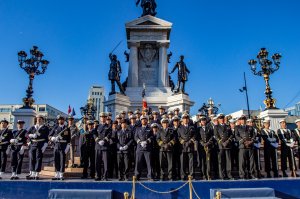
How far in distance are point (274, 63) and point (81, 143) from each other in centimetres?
1714

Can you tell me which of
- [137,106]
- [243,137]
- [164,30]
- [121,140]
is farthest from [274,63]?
[121,140]

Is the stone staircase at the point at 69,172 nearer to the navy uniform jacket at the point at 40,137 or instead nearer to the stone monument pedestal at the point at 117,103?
the navy uniform jacket at the point at 40,137

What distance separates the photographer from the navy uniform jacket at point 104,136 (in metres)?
8.42

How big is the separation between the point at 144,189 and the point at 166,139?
1.84 metres

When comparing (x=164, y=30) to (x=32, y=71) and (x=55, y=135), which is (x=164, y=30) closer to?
(x=32, y=71)

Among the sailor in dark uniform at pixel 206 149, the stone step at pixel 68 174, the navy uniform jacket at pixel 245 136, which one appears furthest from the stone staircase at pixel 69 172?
the navy uniform jacket at pixel 245 136

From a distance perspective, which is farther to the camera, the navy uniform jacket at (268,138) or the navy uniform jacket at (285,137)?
the navy uniform jacket at (285,137)

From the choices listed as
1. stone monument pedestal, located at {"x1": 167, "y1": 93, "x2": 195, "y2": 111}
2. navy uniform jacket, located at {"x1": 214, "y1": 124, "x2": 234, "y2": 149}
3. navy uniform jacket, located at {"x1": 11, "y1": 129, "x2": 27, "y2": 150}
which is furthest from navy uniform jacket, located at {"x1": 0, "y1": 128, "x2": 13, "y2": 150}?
stone monument pedestal, located at {"x1": 167, "y1": 93, "x2": 195, "y2": 111}

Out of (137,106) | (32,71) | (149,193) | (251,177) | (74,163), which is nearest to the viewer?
(149,193)

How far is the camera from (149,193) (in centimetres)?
700

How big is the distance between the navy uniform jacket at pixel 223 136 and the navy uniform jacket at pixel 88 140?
171 inches

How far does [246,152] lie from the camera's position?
8.41 meters

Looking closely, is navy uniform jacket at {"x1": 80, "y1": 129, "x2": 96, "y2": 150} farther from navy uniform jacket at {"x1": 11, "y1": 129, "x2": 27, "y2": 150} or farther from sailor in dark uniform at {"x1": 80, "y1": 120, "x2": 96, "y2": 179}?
navy uniform jacket at {"x1": 11, "y1": 129, "x2": 27, "y2": 150}

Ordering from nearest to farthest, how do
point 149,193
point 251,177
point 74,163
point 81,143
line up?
point 149,193, point 251,177, point 81,143, point 74,163
